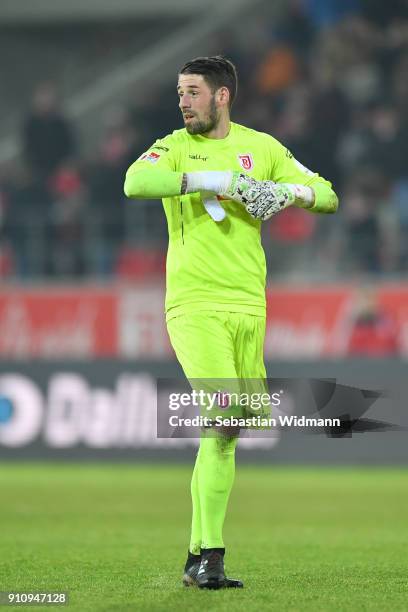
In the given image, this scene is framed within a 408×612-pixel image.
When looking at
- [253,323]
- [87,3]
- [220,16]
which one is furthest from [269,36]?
[253,323]

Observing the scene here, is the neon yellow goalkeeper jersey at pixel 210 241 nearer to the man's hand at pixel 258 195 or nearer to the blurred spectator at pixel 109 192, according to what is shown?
the man's hand at pixel 258 195

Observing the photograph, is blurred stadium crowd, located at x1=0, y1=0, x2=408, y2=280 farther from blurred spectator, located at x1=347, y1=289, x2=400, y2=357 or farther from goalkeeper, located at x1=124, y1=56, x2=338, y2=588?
goalkeeper, located at x1=124, y1=56, x2=338, y2=588

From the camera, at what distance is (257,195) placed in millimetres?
5812

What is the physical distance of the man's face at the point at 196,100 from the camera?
6020 mm

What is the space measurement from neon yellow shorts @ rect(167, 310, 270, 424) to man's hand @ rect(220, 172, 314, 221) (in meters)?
0.50

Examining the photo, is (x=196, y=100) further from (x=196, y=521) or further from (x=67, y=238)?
(x=67, y=238)

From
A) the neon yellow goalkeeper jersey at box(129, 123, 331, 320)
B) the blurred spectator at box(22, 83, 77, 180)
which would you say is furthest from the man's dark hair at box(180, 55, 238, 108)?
the blurred spectator at box(22, 83, 77, 180)

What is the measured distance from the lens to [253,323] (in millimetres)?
6059

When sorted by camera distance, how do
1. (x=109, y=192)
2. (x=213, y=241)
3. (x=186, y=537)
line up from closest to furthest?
1. (x=213, y=241)
2. (x=186, y=537)
3. (x=109, y=192)

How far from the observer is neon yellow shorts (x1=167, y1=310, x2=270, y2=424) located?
5859mm

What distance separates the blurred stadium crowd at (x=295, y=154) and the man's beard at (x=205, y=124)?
432 inches

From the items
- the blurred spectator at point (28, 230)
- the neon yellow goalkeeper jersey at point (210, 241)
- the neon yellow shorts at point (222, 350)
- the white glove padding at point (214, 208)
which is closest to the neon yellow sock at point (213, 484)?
the neon yellow shorts at point (222, 350)

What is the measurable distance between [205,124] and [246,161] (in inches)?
10.2

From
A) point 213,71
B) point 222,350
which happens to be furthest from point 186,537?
point 213,71
